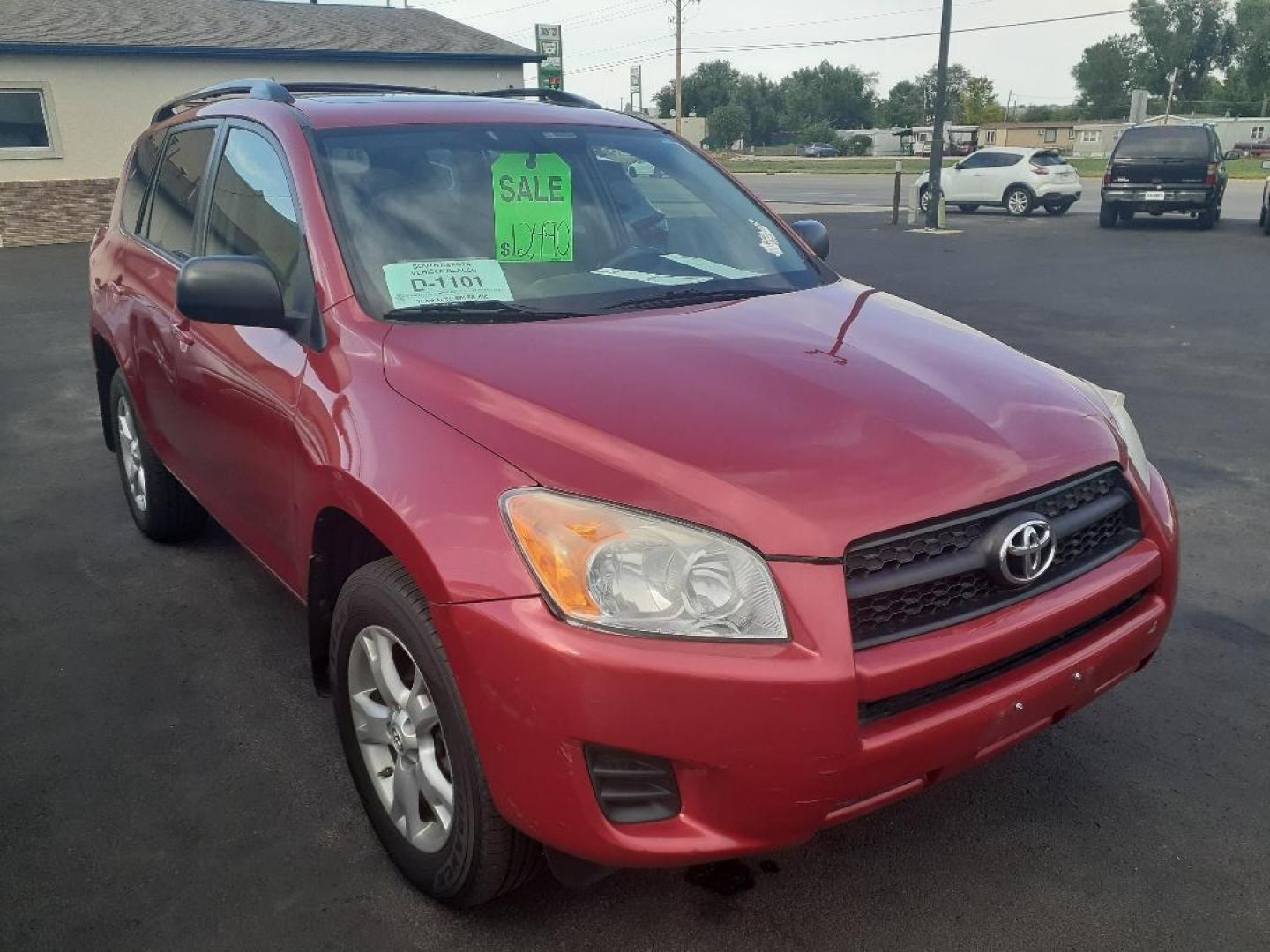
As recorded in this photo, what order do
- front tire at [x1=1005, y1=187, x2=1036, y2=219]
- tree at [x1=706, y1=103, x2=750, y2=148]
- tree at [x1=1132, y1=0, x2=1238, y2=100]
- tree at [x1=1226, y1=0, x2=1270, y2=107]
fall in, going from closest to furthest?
front tire at [x1=1005, y1=187, x2=1036, y2=219] < tree at [x1=1226, y1=0, x2=1270, y2=107] < tree at [x1=706, y1=103, x2=750, y2=148] < tree at [x1=1132, y1=0, x2=1238, y2=100]

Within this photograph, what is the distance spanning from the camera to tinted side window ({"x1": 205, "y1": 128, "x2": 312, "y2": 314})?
286 cm

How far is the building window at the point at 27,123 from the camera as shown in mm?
19297

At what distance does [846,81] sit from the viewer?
379 feet

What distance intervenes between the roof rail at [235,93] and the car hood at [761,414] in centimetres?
129

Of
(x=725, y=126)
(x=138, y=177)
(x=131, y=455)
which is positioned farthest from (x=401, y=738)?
(x=725, y=126)

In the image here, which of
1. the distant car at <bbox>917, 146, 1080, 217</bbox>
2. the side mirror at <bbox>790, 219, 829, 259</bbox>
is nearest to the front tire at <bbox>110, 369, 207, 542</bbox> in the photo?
the side mirror at <bbox>790, 219, 829, 259</bbox>

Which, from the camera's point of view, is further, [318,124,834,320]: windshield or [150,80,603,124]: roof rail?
[150,80,603,124]: roof rail

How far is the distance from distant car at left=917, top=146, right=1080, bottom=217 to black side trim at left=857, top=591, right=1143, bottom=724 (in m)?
20.7

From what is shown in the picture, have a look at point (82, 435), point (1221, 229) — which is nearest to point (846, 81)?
point (1221, 229)

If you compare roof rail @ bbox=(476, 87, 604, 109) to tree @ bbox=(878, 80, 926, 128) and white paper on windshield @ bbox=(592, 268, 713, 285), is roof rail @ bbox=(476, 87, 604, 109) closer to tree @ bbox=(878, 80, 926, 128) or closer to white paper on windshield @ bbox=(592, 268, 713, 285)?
white paper on windshield @ bbox=(592, 268, 713, 285)

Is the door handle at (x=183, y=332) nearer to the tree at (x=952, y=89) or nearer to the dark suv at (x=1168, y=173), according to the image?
the dark suv at (x=1168, y=173)

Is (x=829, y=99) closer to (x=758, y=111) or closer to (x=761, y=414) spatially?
(x=758, y=111)

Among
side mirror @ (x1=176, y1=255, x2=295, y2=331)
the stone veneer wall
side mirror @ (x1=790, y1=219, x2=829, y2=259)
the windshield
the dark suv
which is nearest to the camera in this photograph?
side mirror @ (x1=176, y1=255, x2=295, y2=331)

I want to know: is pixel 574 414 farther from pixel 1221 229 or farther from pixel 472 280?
pixel 1221 229
